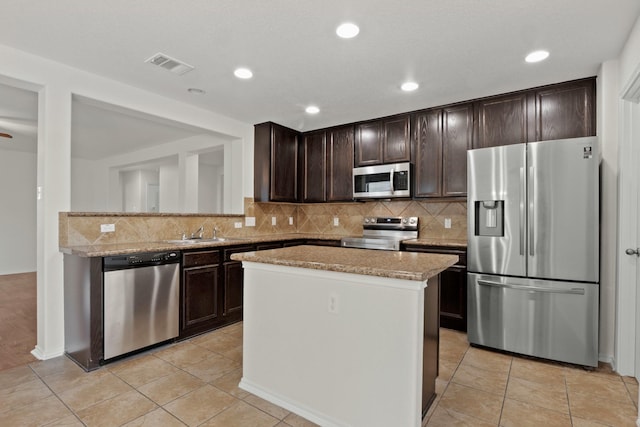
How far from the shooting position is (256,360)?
86.3 inches

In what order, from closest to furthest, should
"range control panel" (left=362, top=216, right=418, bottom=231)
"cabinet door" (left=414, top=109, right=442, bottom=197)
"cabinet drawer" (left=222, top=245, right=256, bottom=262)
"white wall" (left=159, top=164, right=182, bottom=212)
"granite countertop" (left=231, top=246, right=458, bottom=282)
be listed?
"granite countertop" (left=231, top=246, right=458, bottom=282) < "cabinet drawer" (left=222, top=245, right=256, bottom=262) < "cabinet door" (left=414, top=109, right=442, bottom=197) < "range control panel" (left=362, top=216, right=418, bottom=231) < "white wall" (left=159, top=164, right=182, bottom=212)

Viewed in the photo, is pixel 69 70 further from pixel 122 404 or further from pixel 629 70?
pixel 629 70

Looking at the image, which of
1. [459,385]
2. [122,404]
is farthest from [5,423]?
[459,385]

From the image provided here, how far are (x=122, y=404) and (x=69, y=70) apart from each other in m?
2.70

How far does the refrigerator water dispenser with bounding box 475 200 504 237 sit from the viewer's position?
294cm

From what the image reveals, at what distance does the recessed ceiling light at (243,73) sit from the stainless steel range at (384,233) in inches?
88.1

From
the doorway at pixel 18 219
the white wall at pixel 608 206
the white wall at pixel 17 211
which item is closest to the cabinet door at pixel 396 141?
the white wall at pixel 608 206

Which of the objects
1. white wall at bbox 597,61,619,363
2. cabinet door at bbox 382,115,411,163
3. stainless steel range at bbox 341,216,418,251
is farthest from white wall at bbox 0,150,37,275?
white wall at bbox 597,61,619,363

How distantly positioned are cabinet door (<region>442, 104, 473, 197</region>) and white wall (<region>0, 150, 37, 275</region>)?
772 centimetres

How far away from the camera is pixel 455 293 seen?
3.38 metres

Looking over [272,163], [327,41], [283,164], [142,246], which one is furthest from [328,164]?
[142,246]

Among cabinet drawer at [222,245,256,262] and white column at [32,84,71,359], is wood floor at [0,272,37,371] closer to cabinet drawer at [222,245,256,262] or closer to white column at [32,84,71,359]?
white column at [32,84,71,359]

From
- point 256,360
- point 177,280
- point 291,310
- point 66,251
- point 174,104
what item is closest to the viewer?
point 291,310

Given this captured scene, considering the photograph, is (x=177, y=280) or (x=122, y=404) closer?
(x=122, y=404)
